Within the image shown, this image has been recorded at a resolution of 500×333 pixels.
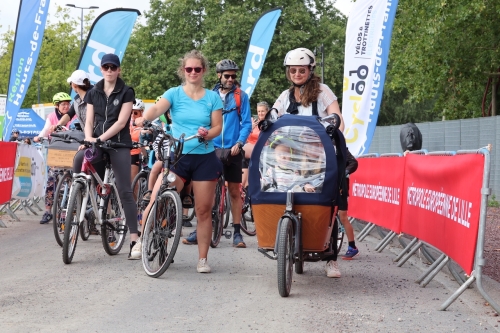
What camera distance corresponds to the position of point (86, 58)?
1923 cm

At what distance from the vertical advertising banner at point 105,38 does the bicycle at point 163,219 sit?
34.9ft

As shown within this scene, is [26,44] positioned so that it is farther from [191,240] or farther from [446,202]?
[446,202]

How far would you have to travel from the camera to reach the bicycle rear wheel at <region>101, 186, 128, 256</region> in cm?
980

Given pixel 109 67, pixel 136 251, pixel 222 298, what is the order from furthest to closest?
pixel 109 67
pixel 136 251
pixel 222 298

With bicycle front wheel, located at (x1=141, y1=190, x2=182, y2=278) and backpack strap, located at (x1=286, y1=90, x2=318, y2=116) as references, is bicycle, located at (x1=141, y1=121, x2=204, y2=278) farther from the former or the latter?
backpack strap, located at (x1=286, y1=90, x2=318, y2=116)

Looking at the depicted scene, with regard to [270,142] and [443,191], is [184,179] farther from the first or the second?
[443,191]

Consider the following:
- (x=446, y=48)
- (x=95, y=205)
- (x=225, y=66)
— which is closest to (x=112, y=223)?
(x=95, y=205)

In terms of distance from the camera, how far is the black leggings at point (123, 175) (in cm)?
976

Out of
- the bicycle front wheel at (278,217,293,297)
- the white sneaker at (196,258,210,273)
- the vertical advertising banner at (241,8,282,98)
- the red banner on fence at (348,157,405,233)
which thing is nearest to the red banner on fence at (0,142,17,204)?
the red banner on fence at (348,157,405,233)

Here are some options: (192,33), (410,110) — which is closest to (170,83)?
(192,33)

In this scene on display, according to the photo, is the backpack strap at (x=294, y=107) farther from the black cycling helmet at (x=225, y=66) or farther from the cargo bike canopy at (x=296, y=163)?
the black cycling helmet at (x=225, y=66)

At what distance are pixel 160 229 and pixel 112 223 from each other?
1.42 meters

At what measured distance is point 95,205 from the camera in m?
9.65

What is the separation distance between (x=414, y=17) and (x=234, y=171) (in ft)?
85.4
